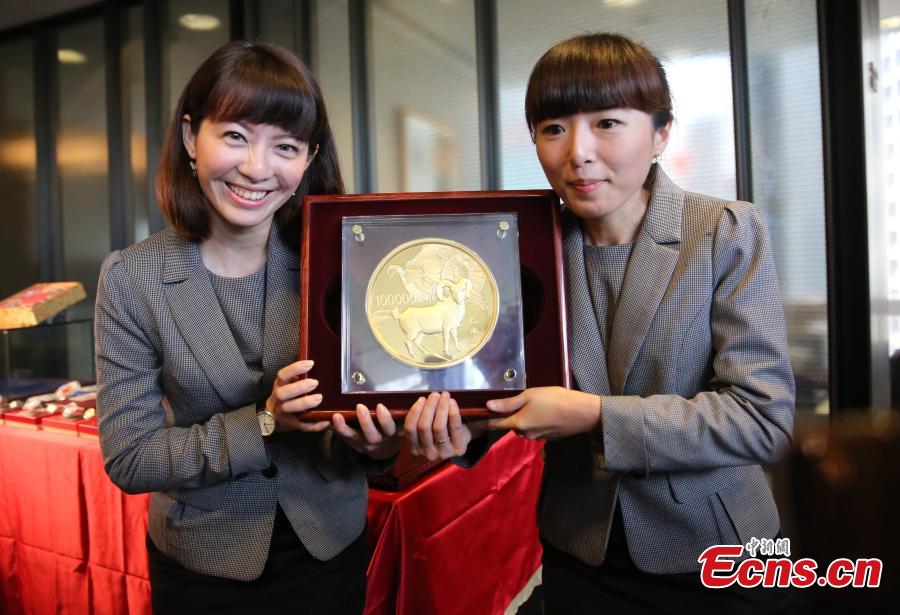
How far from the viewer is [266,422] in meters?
0.94

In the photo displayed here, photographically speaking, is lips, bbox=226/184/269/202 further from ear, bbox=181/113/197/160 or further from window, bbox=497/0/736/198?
window, bbox=497/0/736/198

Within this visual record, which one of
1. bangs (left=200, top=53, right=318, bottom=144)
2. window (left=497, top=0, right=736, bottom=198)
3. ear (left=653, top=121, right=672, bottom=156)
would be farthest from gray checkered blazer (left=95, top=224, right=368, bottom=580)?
window (left=497, top=0, right=736, bottom=198)

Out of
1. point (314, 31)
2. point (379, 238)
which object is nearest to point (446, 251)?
point (379, 238)

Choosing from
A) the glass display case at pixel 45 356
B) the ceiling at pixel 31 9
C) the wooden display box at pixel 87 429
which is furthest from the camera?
the ceiling at pixel 31 9

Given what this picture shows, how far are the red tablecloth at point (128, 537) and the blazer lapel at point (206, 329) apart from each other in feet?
1.98

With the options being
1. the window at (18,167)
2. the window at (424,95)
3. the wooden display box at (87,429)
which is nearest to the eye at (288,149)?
the wooden display box at (87,429)

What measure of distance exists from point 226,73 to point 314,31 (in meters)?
3.35

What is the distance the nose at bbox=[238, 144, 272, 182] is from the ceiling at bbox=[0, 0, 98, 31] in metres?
4.88

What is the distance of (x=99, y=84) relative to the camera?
Answer: 487 cm

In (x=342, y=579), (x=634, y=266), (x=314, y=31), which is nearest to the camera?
(x=634, y=266)

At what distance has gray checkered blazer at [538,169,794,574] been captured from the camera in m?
0.82

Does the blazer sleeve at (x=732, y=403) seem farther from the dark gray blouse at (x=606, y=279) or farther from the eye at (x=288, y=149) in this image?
the eye at (x=288, y=149)

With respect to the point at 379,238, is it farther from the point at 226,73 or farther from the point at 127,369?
the point at 127,369

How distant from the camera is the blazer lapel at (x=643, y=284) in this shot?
2.89 ft
